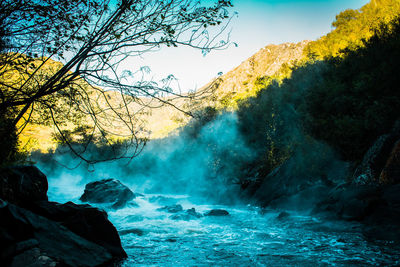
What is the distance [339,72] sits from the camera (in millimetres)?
13172

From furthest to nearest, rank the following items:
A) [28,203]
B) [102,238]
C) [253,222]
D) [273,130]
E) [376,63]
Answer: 1. [273,130]
2. [376,63]
3. [253,222]
4. [28,203]
5. [102,238]

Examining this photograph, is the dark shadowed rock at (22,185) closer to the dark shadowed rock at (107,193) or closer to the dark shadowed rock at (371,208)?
the dark shadowed rock at (371,208)

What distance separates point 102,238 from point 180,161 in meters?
22.3

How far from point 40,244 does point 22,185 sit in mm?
2481

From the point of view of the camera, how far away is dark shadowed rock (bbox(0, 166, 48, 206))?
5082 mm

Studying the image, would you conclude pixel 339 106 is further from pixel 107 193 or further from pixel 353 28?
pixel 107 193

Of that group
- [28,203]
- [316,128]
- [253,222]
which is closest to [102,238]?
[28,203]

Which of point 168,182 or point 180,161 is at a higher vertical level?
point 180,161

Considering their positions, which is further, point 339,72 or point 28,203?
point 339,72

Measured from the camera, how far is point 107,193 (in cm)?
1628

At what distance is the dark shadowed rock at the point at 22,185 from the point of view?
508 centimetres

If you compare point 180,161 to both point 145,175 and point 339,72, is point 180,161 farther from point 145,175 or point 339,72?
point 339,72

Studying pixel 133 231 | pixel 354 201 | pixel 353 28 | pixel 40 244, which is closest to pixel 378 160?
pixel 354 201

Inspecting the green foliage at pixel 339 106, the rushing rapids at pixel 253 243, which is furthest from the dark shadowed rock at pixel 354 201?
the green foliage at pixel 339 106
